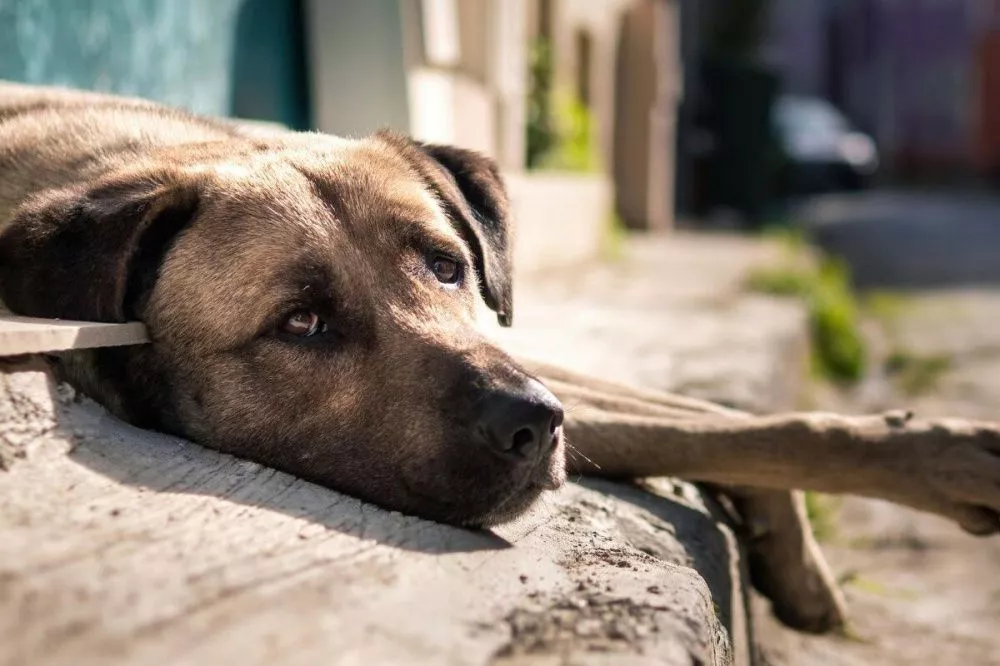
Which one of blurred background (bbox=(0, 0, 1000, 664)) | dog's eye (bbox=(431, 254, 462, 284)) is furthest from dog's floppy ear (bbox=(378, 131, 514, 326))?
blurred background (bbox=(0, 0, 1000, 664))

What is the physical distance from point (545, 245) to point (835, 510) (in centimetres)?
420

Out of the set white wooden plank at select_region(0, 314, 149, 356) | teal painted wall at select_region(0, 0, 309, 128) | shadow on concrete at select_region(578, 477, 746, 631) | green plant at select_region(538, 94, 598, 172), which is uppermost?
teal painted wall at select_region(0, 0, 309, 128)

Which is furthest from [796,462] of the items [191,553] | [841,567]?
[191,553]

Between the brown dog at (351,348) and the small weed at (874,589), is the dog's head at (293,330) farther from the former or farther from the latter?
the small weed at (874,589)

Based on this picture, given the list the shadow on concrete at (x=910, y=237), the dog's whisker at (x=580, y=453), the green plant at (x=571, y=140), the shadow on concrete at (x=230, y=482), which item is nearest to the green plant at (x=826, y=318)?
the green plant at (x=571, y=140)

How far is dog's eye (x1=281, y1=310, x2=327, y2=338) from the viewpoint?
2.61 m

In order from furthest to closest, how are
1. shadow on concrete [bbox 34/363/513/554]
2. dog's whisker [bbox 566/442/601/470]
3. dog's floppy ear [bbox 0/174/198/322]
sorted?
dog's whisker [bbox 566/442/601/470], dog's floppy ear [bbox 0/174/198/322], shadow on concrete [bbox 34/363/513/554]

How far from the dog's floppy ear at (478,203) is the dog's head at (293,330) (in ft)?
1.15

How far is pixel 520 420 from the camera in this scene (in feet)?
7.43

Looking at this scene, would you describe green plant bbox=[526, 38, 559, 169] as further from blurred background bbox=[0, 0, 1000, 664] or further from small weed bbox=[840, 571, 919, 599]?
small weed bbox=[840, 571, 919, 599]

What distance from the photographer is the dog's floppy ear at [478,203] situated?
10.5ft

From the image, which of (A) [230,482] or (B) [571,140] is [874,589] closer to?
(A) [230,482]

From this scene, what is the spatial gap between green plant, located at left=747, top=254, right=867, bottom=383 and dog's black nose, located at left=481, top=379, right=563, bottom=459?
200 inches

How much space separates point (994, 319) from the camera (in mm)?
8625
